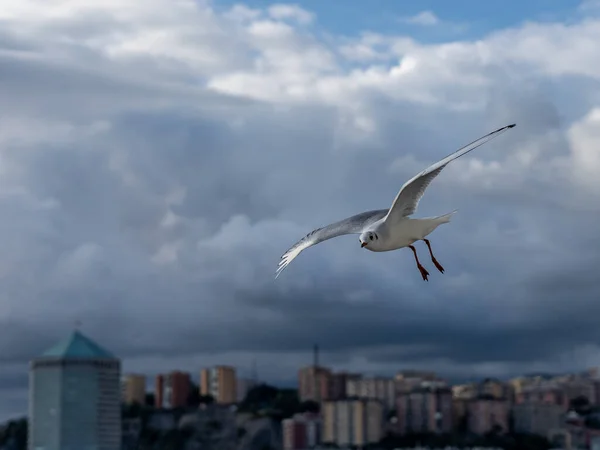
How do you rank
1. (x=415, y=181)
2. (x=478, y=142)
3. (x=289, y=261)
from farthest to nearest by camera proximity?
(x=289, y=261)
(x=415, y=181)
(x=478, y=142)

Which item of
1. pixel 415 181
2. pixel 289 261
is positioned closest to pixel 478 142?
pixel 415 181

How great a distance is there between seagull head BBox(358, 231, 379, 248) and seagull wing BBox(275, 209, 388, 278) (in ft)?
4.93

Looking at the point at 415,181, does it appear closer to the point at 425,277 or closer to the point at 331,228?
the point at 425,277

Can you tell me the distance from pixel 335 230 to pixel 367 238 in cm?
282

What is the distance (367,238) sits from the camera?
2925 cm

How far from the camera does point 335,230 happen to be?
105ft

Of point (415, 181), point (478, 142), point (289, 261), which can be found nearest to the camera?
point (478, 142)

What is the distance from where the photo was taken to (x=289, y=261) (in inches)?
1235

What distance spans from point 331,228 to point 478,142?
589 cm

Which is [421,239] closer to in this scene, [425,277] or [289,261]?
[425,277]

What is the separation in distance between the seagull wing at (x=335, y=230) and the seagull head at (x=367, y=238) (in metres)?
1.50

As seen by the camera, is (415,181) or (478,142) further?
(415,181)

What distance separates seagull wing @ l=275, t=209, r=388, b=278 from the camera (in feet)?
103

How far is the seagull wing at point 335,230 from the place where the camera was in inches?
1235
